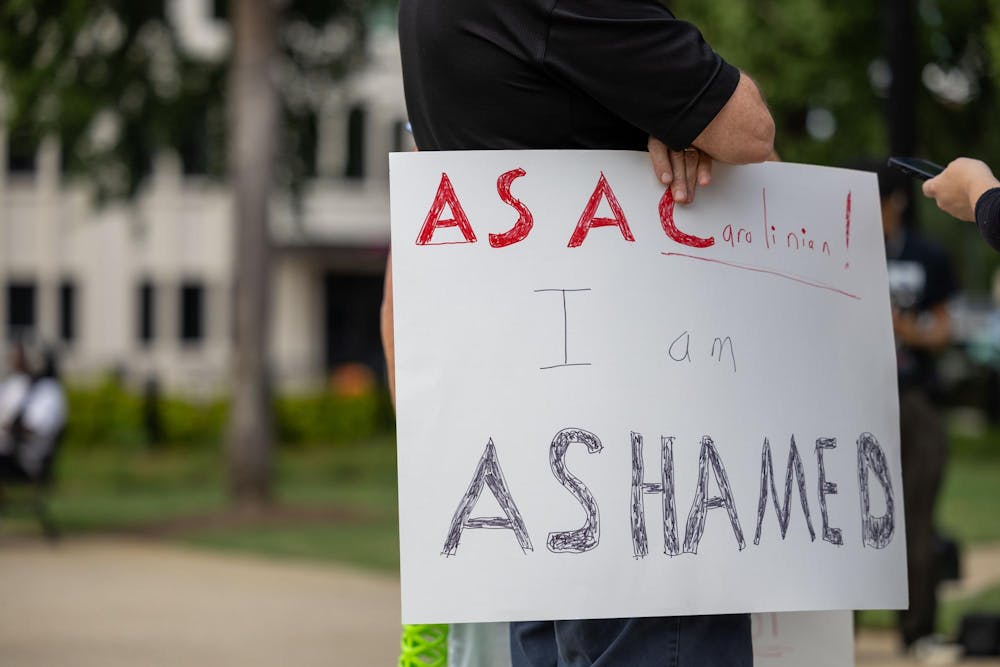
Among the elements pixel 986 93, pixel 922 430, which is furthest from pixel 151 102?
pixel 922 430

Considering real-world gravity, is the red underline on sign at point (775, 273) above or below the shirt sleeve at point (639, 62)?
below

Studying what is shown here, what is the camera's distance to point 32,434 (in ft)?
39.6

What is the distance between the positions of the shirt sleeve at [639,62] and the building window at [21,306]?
3714 cm

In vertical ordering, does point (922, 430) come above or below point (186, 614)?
above

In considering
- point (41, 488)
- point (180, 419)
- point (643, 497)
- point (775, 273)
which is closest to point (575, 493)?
point (643, 497)

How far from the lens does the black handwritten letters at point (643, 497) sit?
7.71ft

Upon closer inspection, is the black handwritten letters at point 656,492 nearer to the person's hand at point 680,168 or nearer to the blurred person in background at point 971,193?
the person's hand at point 680,168

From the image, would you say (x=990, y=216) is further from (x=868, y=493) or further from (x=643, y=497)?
(x=643, y=497)

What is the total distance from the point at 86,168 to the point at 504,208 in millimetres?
16100

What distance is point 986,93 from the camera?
16672mm

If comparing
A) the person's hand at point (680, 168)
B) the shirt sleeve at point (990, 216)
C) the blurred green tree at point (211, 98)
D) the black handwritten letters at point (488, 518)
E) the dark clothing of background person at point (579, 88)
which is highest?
the blurred green tree at point (211, 98)

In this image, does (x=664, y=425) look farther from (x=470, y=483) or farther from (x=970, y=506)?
(x=970, y=506)

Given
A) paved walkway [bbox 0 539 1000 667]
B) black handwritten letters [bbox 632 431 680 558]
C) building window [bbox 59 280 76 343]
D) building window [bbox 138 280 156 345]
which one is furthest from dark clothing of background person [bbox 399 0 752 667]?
building window [bbox 138 280 156 345]

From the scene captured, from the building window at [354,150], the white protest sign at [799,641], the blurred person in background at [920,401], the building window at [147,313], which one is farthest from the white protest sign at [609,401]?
the building window at [147,313]
